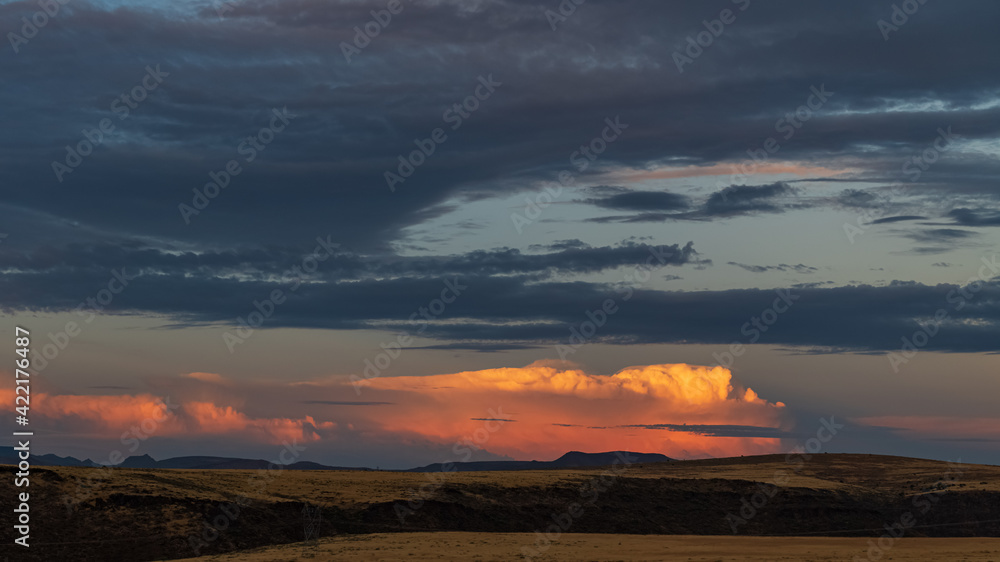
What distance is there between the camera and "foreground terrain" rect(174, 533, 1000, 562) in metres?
71.8

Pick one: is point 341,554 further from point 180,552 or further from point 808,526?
point 808,526

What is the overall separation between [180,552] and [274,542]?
8.05 metres

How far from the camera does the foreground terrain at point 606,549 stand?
2825 inches

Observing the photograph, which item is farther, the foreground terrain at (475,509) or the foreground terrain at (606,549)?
the foreground terrain at (475,509)

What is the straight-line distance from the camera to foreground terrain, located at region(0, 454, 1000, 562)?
80.6m

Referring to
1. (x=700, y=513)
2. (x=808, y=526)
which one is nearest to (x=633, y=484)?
(x=700, y=513)

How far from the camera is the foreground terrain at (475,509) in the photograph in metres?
80.6

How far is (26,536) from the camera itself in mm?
77438

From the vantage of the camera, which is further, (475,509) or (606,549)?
(475,509)

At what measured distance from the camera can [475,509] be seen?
3967 inches

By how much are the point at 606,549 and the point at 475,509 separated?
80.6 feet

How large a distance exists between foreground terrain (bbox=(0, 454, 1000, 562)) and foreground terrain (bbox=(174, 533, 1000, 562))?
1.64ft

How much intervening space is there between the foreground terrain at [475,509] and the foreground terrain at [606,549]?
50 cm

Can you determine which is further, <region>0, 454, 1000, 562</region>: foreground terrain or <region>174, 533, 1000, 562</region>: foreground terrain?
<region>0, 454, 1000, 562</region>: foreground terrain
